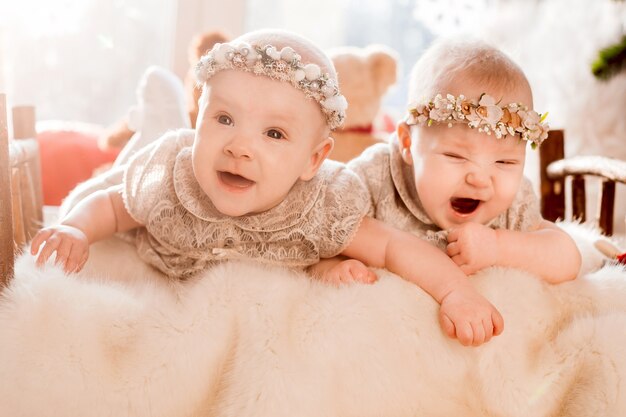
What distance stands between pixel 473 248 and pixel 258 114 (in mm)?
427

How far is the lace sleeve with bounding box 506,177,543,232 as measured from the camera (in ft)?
4.10

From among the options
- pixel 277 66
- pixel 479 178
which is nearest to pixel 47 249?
pixel 277 66

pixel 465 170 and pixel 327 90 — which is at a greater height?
pixel 327 90

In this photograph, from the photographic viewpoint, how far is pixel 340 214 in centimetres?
112

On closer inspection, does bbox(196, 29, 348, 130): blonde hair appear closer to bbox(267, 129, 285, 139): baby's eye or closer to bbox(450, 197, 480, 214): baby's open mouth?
bbox(267, 129, 285, 139): baby's eye

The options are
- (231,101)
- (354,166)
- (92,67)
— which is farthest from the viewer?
(92,67)

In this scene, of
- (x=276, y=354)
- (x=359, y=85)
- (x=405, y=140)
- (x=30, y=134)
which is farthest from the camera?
(x=359, y=85)

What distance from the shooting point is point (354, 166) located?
1.31m

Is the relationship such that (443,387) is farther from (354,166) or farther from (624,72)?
(624,72)

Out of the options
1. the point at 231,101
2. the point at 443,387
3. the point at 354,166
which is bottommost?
the point at 443,387

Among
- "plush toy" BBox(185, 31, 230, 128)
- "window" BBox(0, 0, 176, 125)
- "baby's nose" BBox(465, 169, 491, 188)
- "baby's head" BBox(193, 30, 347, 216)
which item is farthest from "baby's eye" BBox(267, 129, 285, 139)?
"window" BBox(0, 0, 176, 125)

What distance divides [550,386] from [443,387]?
155 millimetres

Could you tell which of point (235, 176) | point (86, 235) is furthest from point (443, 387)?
point (86, 235)

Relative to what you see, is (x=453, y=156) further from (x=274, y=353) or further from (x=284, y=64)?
(x=274, y=353)
